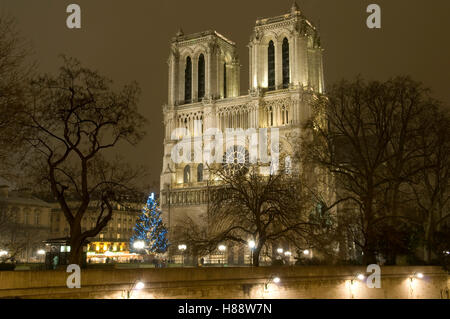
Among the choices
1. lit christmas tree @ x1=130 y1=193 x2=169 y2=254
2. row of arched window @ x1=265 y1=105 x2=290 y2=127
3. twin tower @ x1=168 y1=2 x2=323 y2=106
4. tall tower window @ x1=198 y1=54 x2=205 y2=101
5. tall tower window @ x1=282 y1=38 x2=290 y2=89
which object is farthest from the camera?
tall tower window @ x1=198 y1=54 x2=205 y2=101

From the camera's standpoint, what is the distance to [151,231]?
65438 mm

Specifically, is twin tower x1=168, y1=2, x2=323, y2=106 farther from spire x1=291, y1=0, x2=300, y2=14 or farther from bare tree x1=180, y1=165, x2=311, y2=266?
bare tree x1=180, y1=165, x2=311, y2=266

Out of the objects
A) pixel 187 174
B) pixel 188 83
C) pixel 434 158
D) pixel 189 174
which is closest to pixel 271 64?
pixel 188 83

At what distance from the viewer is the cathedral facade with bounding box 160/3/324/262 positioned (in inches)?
2739

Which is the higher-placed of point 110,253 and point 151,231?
point 151,231

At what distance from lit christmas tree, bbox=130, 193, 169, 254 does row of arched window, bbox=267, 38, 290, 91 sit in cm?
2027

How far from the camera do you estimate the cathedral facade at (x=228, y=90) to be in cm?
6956

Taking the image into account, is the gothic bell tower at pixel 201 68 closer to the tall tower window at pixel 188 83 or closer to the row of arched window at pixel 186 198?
the tall tower window at pixel 188 83

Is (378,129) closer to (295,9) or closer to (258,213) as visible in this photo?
(258,213)

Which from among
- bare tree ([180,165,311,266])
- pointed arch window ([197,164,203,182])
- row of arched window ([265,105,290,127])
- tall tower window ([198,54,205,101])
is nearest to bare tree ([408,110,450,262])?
bare tree ([180,165,311,266])

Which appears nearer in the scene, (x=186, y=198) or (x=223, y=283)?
(x=223, y=283)

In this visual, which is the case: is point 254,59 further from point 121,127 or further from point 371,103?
point 121,127

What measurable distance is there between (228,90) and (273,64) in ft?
28.1
